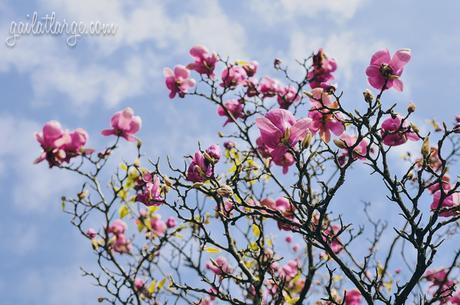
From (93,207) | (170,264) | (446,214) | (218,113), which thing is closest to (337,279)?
(170,264)

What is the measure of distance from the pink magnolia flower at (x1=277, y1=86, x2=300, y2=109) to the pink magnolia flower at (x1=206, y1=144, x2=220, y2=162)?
2.10 m

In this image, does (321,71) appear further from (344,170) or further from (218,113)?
(344,170)

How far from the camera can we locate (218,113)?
13.7 feet

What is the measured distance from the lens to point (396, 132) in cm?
216

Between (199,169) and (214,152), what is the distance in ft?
0.36

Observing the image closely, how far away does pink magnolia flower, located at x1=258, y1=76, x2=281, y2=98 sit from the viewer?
4234mm

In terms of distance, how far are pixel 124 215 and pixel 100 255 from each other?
16.7 inches

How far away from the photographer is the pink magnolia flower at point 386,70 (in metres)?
2.18

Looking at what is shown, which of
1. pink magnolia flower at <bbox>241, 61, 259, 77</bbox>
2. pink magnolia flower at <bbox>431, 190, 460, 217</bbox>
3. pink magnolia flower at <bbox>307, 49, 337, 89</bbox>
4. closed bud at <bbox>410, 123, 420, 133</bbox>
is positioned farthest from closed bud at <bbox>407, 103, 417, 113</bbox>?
pink magnolia flower at <bbox>241, 61, 259, 77</bbox>

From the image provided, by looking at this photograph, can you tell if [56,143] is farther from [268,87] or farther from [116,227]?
[116,227]

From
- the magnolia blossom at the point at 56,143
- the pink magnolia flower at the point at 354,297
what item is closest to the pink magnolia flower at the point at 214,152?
the magnolia blossom at the point at 56,143

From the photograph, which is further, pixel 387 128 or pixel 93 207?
pixel 93 207

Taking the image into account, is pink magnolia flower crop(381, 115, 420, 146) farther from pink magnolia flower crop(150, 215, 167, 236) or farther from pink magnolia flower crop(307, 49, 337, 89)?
pink magnolia flower crop(150, 215, 167, 236)

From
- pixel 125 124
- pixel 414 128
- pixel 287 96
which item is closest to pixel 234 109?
pixel 287 96
